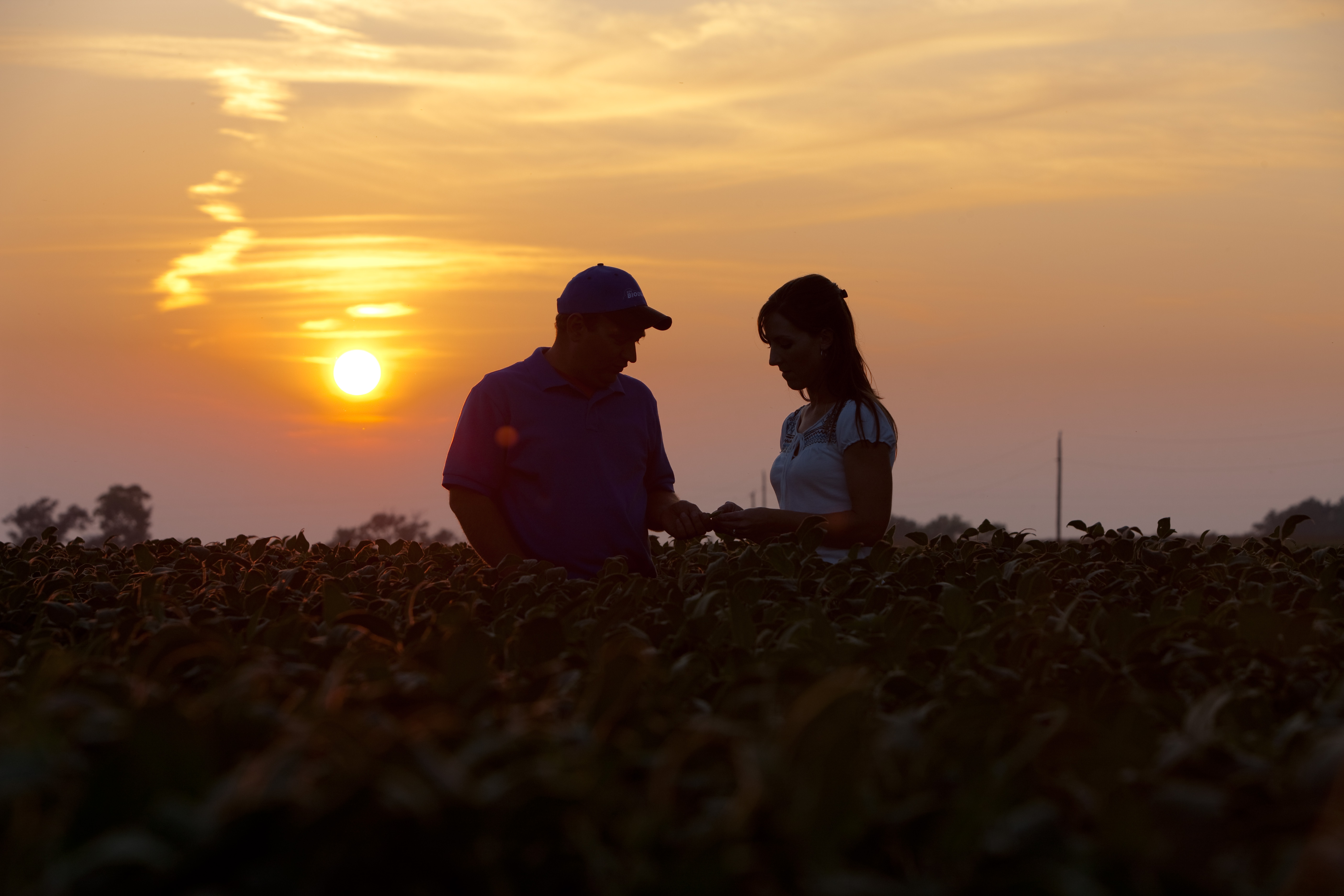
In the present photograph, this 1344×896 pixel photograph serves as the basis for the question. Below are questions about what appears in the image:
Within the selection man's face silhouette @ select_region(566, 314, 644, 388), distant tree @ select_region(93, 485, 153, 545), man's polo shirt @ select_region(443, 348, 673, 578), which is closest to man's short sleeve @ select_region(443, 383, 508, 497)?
man's polo shirt @ select_region(443, 348, 673, 578)

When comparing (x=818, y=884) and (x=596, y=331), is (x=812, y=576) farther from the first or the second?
(x=818, y=884)

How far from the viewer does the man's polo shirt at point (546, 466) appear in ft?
17.6

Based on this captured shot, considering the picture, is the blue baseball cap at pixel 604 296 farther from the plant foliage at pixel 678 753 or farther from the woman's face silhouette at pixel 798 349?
the plant foliage at pixel 678 753

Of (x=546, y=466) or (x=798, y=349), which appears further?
(x=798, y=349)

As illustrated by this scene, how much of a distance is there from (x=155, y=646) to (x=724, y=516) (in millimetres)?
3883

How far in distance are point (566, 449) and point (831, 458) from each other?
186 centimetres

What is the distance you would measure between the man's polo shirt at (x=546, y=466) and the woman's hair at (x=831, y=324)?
6.07 feet

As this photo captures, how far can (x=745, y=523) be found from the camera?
5.62 metres

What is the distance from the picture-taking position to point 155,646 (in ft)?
6.31

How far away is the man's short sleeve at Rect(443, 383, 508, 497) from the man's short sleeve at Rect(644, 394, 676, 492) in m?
0.90

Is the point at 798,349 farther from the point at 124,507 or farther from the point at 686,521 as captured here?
the point at 124,507

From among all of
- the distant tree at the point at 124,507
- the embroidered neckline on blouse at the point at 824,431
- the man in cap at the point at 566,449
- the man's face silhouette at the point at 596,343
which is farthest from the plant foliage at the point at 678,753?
the distant tree at the point at 124,507

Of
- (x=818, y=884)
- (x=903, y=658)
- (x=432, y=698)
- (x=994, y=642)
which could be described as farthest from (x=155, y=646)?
(x=994, y=642)

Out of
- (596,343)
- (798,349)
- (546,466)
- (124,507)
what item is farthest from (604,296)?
(124,507)
